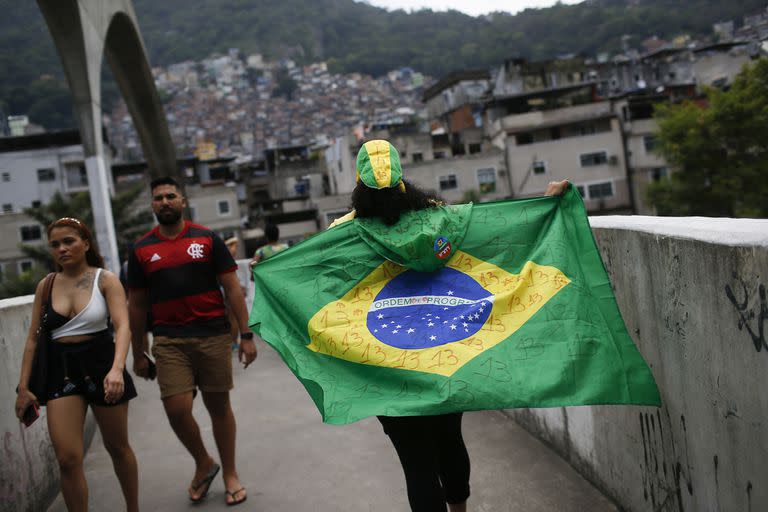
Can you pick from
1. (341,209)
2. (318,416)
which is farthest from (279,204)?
(318,416)

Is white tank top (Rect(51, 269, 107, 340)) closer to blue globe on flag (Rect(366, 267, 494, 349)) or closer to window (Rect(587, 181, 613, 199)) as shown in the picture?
blue globe on flag (Rect(366, 267, 494, 349))

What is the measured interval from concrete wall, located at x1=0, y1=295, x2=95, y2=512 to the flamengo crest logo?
4.03 feet

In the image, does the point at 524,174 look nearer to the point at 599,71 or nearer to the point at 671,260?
the point at 599,71

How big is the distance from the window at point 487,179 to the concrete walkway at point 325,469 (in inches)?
1952

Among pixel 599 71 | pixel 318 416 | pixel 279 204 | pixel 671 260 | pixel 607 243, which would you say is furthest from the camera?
pixel 599 71

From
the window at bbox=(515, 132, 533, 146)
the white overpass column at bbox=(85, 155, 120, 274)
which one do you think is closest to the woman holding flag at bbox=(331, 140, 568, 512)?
the white overpass column at bbox=(85, 155, 120, 274)

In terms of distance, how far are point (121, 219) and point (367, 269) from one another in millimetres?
48426

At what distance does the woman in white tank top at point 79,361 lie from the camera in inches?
159

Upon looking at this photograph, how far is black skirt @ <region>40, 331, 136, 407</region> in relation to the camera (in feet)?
13.5

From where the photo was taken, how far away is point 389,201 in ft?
11.4

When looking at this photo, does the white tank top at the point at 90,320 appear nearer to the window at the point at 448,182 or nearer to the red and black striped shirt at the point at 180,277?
the red and black striped shirt at the point at 180,277

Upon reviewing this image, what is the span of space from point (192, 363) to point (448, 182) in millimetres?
52309

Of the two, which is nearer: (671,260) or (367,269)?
(671,260)

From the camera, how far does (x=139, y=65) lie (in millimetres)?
30234
